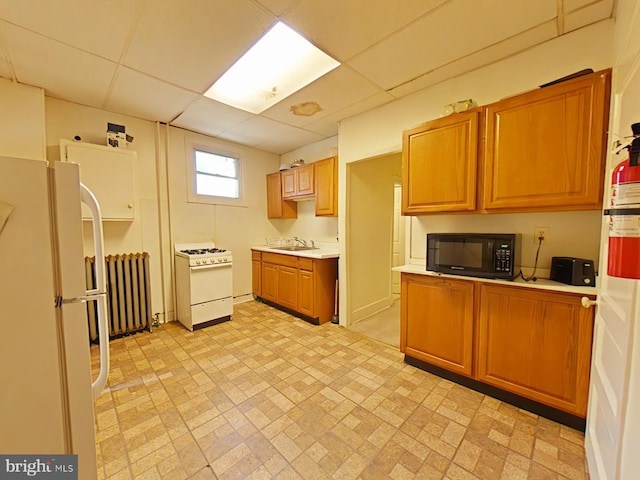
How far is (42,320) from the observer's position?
76 centimetres

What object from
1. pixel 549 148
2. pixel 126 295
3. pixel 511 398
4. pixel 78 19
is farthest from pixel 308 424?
pixel 78 19

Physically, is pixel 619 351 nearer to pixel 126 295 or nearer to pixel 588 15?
pixel 588 15

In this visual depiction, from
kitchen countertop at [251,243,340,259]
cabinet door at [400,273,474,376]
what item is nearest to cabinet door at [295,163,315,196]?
kitchen countertop at [251,243,340,259]

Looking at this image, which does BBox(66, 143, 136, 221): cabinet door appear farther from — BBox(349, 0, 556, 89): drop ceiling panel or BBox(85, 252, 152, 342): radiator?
BBox(349, 0, 556, 89): drop ceiling panel

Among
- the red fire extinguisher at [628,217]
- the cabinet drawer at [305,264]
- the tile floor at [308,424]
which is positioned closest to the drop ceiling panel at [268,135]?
the cabinet drawer at [305,264]

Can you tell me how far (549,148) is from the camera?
1.61m

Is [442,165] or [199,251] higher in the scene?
[442,165]

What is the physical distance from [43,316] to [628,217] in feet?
5.85

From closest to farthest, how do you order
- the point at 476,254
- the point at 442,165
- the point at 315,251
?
the point at 476,254 < the point at 442,165 < the point at 315,251

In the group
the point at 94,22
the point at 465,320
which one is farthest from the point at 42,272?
the point at 465,320

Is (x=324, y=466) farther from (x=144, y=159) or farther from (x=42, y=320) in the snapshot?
(x=144, y=159)

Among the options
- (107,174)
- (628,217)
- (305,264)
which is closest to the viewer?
(628,217)

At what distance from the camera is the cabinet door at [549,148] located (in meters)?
1.47

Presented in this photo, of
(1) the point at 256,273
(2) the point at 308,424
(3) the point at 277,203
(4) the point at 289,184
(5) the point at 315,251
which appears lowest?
(2) the point at 308,424
